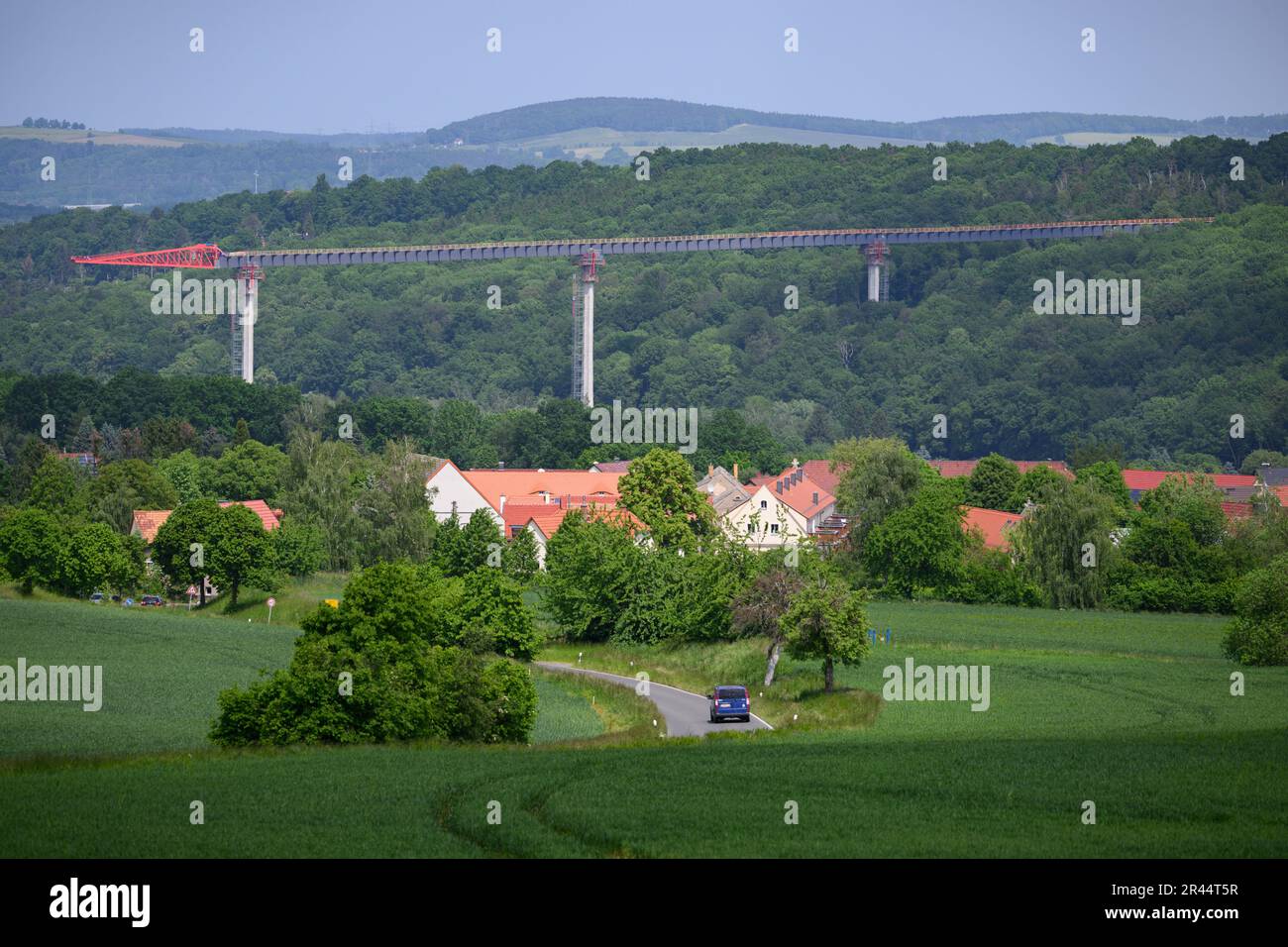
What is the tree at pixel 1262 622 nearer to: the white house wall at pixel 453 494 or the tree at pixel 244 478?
the white house wall at pixel 453 494

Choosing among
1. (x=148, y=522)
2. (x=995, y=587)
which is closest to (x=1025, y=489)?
(x=995, y=587)

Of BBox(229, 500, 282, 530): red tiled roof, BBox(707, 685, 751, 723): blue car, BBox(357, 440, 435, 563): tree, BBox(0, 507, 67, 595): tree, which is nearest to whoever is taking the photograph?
BBox(707, 685, 751, 723): blue car

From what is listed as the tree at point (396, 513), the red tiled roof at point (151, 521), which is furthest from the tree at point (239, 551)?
the tree at point (396, 513)

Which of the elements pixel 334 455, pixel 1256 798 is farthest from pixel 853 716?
pixel 334 455

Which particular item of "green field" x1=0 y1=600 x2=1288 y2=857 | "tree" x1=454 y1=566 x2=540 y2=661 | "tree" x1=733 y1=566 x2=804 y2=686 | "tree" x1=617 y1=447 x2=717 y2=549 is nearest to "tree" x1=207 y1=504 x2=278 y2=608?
"tree" x1=617 y1=447 x2=717 y2=549

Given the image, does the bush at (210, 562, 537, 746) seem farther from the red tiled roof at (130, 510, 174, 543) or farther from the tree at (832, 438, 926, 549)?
the red tiled roof at (130, 510, 174, 543)
